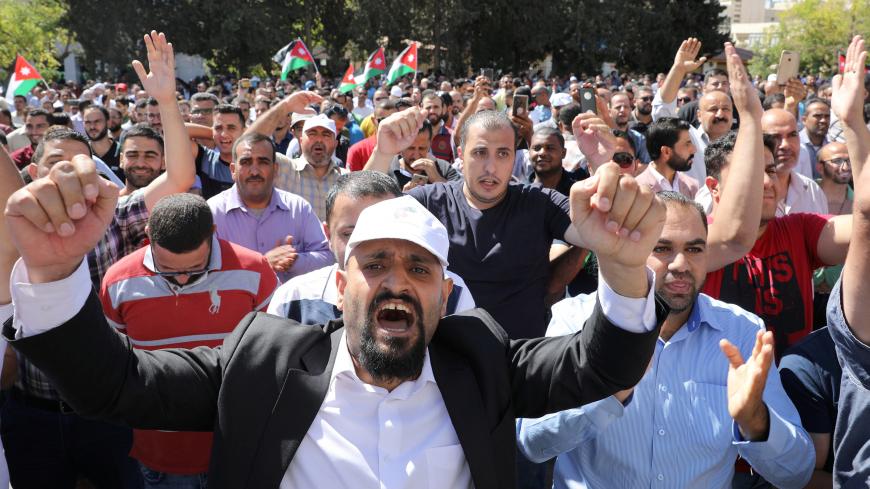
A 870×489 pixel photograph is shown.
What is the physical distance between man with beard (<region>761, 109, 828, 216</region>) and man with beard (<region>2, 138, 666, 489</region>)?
119 inches

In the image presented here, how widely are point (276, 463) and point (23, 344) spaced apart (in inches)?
25.2

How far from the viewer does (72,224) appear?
168cm

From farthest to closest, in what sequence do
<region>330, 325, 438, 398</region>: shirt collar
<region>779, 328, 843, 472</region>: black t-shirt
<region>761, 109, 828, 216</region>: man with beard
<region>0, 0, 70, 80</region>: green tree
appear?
<region>0, 0, 70, 80</region>: green tree < <region>761, 109, 828, 216</region>: man with beard < <region>779, 328, 843, 472</region>: black t-shirt < <region>330, 325, 438, 398</region>: shirt collar

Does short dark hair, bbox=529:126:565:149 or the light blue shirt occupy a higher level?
short dark hair, bbox=529:126:565:149

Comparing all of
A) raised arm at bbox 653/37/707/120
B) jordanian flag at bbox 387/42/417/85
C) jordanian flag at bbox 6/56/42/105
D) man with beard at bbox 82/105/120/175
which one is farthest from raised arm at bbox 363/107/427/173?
jordanian flag at bbox 6/56/42/105

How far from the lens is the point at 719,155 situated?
13.4 ft

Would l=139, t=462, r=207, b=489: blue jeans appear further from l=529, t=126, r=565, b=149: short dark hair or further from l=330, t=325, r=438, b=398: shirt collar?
l=529, t=126, r=565, b=149: short dark hair

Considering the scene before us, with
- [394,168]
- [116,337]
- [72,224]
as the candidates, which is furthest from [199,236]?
[394,168]

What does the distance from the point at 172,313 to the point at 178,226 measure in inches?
14.0

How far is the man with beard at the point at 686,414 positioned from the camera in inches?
94.5

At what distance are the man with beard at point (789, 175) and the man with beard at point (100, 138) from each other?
562 cm

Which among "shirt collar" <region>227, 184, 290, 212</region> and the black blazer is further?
"shirt collar" <region>227, 184, 290, 212</region>

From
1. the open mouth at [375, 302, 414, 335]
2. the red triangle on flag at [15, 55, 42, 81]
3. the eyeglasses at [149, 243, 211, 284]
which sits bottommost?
the red triangle on flag at [15, 55, 42, 81]

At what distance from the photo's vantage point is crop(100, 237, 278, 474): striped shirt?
10.8ft
